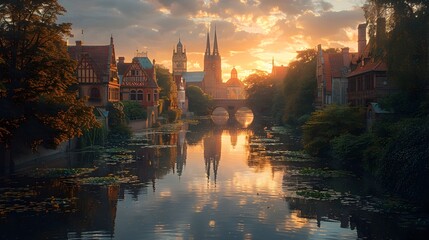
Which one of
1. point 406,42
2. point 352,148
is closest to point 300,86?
point 352,148

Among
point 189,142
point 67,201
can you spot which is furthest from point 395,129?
point 189,142

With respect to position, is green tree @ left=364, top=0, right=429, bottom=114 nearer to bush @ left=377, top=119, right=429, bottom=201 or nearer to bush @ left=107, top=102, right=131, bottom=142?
bush @ left=377, top=119, right=429, bottom=201

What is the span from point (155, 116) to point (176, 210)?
6978cm

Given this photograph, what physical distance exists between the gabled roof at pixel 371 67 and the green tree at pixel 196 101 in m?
94.9

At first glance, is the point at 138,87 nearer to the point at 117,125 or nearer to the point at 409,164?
the point at 117,125

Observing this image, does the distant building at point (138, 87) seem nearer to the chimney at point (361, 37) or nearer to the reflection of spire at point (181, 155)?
the reflection of spire at point (181, 155)

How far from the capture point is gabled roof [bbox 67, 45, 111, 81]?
228 feet

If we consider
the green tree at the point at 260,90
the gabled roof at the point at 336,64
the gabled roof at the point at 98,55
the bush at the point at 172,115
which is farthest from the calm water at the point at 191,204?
the green tree at the point at 260,90

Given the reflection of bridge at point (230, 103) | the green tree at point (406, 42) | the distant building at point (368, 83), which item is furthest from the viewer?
the reflection of bridge at point (230, 103)

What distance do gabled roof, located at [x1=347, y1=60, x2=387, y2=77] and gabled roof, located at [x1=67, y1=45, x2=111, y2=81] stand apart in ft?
112

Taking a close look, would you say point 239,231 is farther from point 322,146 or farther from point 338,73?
point 338,73

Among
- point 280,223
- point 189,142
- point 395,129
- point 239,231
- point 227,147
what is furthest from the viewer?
point 189,142

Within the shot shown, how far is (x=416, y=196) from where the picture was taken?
75.5 feet

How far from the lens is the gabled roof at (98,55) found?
69500 millimetres
